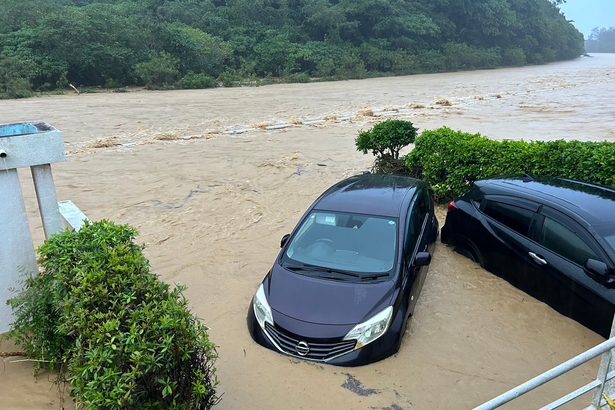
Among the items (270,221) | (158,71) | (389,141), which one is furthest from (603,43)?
(270,221)

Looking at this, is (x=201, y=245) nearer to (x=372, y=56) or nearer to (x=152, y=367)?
(x=152, y=367)

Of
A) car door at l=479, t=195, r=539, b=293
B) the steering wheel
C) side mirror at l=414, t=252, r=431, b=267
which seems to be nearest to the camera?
side mirror at l=414, t=252, r=431, b=267

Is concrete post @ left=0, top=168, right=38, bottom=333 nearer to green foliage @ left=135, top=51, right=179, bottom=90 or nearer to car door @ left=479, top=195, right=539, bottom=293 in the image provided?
car door @ left=479, top=195, right=539, bottom=293

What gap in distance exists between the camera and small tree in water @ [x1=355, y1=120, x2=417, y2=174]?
10617mm

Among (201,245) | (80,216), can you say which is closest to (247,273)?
(201,245)

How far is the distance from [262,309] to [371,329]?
118cm

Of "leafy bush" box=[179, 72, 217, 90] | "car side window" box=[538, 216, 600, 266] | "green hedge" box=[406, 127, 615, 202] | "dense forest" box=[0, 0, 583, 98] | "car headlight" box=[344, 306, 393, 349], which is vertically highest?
"dense forest" box=[0, 0, 583, 98]

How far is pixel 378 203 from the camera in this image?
606 cm

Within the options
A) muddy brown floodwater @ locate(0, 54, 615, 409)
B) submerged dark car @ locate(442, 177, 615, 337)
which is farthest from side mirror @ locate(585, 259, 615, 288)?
muddy brown floodwater @ locate(0, 54, 615, 409)

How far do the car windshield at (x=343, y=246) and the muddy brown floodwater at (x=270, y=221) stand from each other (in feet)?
3.04

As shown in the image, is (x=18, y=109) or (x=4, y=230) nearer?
(x=4, y=230)

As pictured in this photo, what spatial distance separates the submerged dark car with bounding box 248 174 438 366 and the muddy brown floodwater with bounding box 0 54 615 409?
0.23 meters

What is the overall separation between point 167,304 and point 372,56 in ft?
147

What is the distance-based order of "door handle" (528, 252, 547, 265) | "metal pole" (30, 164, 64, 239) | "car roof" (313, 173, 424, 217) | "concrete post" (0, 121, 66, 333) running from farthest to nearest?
"car roof" (313, 173, 424, 217), "door handle" (528, 252, 547, 265), "metal pole" (30, 164, 64, 239), "concrete post" (0, 121, 66, 333)
